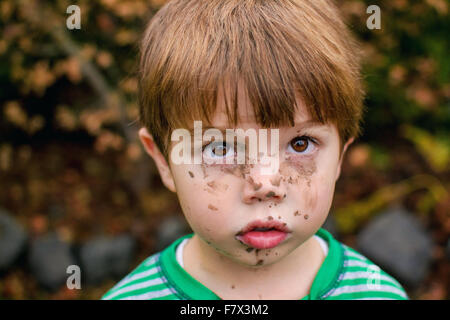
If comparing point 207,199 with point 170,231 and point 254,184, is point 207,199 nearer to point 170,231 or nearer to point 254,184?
point 254,184

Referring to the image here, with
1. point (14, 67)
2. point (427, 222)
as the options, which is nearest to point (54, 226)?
point (14, 67)

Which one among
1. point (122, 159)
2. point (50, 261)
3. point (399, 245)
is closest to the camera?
point (399, 245)

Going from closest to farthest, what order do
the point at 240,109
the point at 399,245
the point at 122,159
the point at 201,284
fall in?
the point at 240,109 → the point at 201,284 → the point at 399,245 → the point at 122,159

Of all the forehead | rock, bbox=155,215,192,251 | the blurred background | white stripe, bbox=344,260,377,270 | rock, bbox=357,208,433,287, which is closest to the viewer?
the forehead

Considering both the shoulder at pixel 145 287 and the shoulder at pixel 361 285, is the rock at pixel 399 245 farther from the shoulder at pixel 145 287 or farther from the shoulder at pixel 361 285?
the shoulder at pixel 145 287

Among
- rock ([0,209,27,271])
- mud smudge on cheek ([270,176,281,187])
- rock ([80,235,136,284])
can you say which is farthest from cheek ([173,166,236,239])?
rock ([0,209,27,271])

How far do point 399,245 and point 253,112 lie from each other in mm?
2517

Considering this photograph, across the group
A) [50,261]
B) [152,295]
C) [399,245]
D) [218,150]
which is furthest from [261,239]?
[50,261]

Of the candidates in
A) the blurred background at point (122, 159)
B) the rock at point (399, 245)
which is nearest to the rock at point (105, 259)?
the blurred background at point (122, 159)

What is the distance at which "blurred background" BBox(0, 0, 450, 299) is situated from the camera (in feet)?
11.4

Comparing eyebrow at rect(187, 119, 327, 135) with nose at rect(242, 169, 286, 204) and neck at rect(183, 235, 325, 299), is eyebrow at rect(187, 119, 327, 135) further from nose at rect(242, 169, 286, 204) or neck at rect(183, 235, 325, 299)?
neck at rect(183, 235, 325, 299)

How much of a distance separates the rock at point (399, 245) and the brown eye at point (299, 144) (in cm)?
230

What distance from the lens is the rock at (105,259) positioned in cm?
355

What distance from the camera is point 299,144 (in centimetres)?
130
